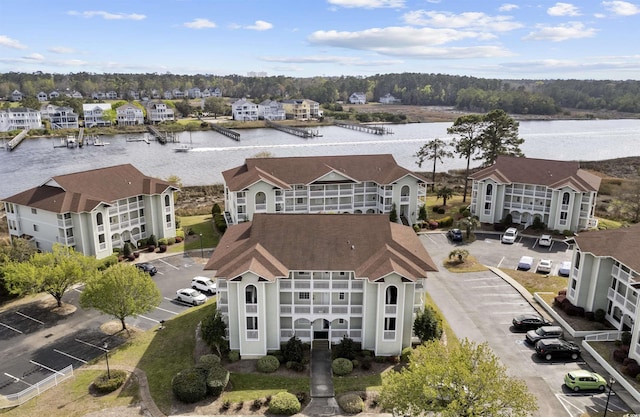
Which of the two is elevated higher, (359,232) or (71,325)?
(359,232)

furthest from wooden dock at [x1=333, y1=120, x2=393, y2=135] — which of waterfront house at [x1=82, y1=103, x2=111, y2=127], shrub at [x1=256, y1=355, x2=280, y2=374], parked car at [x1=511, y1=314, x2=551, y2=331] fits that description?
shrub at [x1=256, y1=355, x2=280, y2=374]

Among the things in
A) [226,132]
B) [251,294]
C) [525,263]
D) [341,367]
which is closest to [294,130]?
[226,132]

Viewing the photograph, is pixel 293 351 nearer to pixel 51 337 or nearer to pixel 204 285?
pixel 204 285

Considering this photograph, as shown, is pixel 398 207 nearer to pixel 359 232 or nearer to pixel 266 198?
pixel 266 198

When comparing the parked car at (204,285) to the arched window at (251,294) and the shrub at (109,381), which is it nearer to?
the arched window at (251,294)

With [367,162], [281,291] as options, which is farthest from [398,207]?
[281,291]

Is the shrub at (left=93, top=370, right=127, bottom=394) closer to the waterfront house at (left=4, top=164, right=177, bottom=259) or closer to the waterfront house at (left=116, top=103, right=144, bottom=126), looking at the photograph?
the waterfront house at (left=4, top=164, right=177, bottom=259)

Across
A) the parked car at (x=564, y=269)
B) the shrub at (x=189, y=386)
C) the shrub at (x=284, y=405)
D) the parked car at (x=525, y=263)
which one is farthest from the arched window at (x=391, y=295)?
the parked car at (x=564, y=269)
